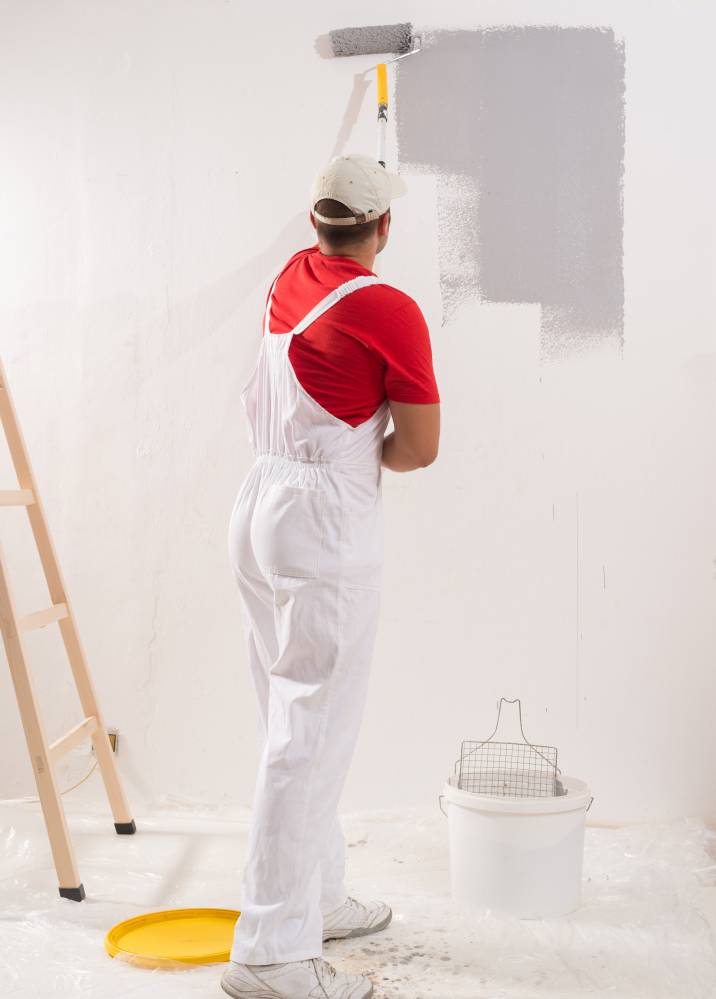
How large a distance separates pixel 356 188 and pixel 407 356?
28 centimetres

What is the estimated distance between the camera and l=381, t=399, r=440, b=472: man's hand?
160cm

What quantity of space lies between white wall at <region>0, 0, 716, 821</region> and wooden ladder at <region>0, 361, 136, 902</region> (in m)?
0.26

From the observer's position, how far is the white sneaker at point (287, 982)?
1.53 metres

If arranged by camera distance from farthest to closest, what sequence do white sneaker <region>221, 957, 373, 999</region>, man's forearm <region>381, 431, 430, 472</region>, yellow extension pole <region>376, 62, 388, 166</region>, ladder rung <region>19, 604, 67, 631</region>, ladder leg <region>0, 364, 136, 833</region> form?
yellow extension pole <region>376, 62, 388, 166</region>
ladder leg <region>0, 364, 136, 833</region>
ladder rung <region>19, 604, 67, 631</region>
man's forearm <region>381, 431, 430, 472</region>
white sneaker <region>221, 957, 373, 999</region>

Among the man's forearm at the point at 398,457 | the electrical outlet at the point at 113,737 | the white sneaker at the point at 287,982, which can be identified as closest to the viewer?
the white sneaker at the point at 287,982

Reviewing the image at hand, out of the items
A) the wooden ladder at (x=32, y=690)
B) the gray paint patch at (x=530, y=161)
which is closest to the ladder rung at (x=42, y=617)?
the wooden ladder at (x=32, y=690)

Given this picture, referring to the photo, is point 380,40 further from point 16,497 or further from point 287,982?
point 287,982

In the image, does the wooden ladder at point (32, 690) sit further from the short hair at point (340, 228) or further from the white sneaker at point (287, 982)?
the short hair at point (340, 228)

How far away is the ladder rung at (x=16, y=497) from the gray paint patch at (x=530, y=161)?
1148 mm

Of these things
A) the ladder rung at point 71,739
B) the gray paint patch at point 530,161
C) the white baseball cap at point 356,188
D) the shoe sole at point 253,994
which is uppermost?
the gray paint patch at point 530,161

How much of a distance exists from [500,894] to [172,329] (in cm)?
161

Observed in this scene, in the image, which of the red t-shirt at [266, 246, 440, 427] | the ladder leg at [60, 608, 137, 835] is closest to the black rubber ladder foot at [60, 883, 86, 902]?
the ladder leg at [60, 608, 137, 835]

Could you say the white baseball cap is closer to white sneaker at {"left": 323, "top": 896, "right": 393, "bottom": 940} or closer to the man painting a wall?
the man painting a wall

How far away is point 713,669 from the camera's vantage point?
97.8 inches
